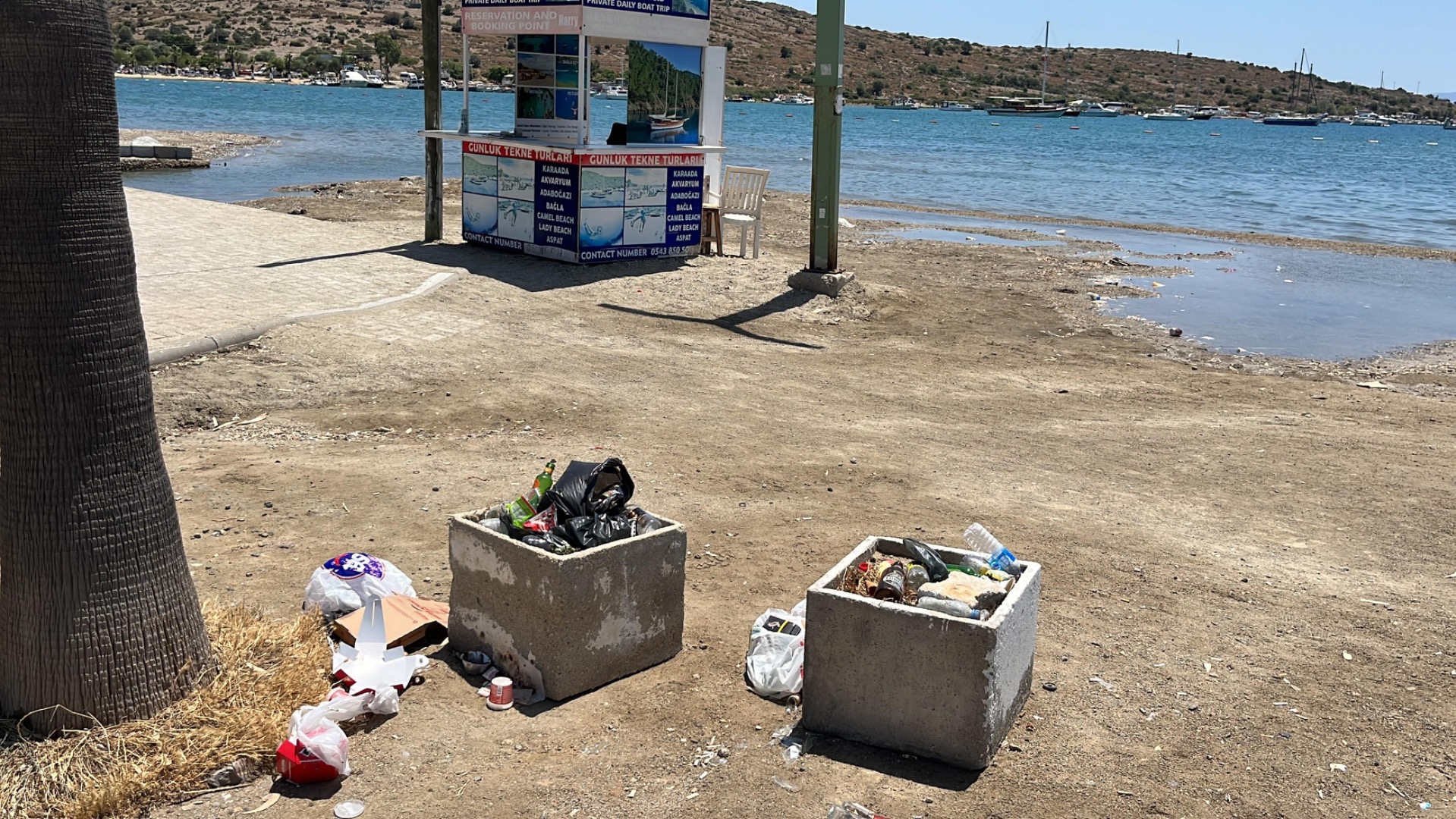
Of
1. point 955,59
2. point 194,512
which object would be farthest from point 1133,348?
point 955,59

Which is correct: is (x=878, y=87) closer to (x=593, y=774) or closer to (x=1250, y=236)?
(x=1250, y=236)

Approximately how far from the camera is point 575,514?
15.9ft

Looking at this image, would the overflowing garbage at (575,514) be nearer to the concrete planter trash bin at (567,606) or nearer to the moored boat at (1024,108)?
the concrete planter trash bin at (567,606)

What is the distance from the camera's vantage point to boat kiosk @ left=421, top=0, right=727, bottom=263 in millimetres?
13711

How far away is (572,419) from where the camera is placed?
8344 mm

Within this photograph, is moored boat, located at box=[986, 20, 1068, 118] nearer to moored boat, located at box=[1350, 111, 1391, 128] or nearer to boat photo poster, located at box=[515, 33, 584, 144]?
moored boat, located at box=[1350, 111, 1391, 128]

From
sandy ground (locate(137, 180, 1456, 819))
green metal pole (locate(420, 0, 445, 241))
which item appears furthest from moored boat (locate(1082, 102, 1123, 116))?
sandy ground (locate(137, 180, 1456, 819))

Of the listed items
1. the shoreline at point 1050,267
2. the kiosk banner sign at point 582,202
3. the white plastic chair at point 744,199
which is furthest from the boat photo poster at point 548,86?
the white plastic chair at point 744,199

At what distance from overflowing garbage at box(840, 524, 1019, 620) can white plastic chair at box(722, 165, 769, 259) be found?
10.6 m

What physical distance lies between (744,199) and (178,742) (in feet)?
40.4

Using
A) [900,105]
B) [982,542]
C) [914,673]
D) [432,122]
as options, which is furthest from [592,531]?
[900,105]

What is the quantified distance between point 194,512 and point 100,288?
107 inches

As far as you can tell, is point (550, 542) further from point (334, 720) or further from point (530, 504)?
point (334, 720)

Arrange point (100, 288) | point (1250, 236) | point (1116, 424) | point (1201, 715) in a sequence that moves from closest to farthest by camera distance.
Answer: point (100, 288) → point (1201, 715) → point (1116, 424) → point (1250, 236)
